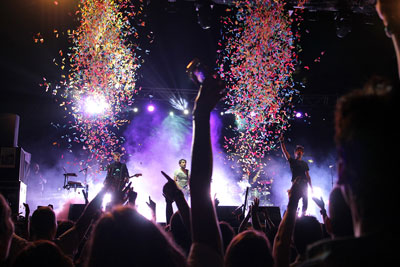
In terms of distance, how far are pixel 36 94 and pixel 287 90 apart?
10.5 meters

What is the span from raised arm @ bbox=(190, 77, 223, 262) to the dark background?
376 inches

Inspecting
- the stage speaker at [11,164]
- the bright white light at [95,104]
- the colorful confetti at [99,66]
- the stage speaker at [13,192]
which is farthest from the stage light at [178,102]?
the stage speaker at [13,192]

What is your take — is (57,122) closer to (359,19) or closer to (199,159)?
(359,19)

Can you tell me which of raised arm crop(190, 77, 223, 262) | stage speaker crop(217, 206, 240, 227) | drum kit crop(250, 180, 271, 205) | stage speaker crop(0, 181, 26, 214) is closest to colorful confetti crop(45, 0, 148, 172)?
stage speaker crop(0, 181, 26, 214)

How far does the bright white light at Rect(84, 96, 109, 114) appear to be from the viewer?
13.0 metres

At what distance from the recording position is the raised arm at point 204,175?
5.21 ft

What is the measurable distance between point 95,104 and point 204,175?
12168mm

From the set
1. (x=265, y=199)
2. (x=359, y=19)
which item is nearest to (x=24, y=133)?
(x=265, y=199)

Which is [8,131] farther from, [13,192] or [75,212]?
[75,212]

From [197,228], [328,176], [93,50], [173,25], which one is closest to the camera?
[197,228]

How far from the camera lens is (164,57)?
15.1 meters

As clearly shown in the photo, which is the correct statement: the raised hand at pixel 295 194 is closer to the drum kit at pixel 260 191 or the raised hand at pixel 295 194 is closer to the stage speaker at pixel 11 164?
the stage speaker at pixel 11 164

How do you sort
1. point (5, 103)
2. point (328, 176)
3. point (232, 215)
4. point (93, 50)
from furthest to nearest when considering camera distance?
point (328, 176), point (5, 103), point (93, 50), point (232, 215)

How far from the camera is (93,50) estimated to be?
1217 cm
